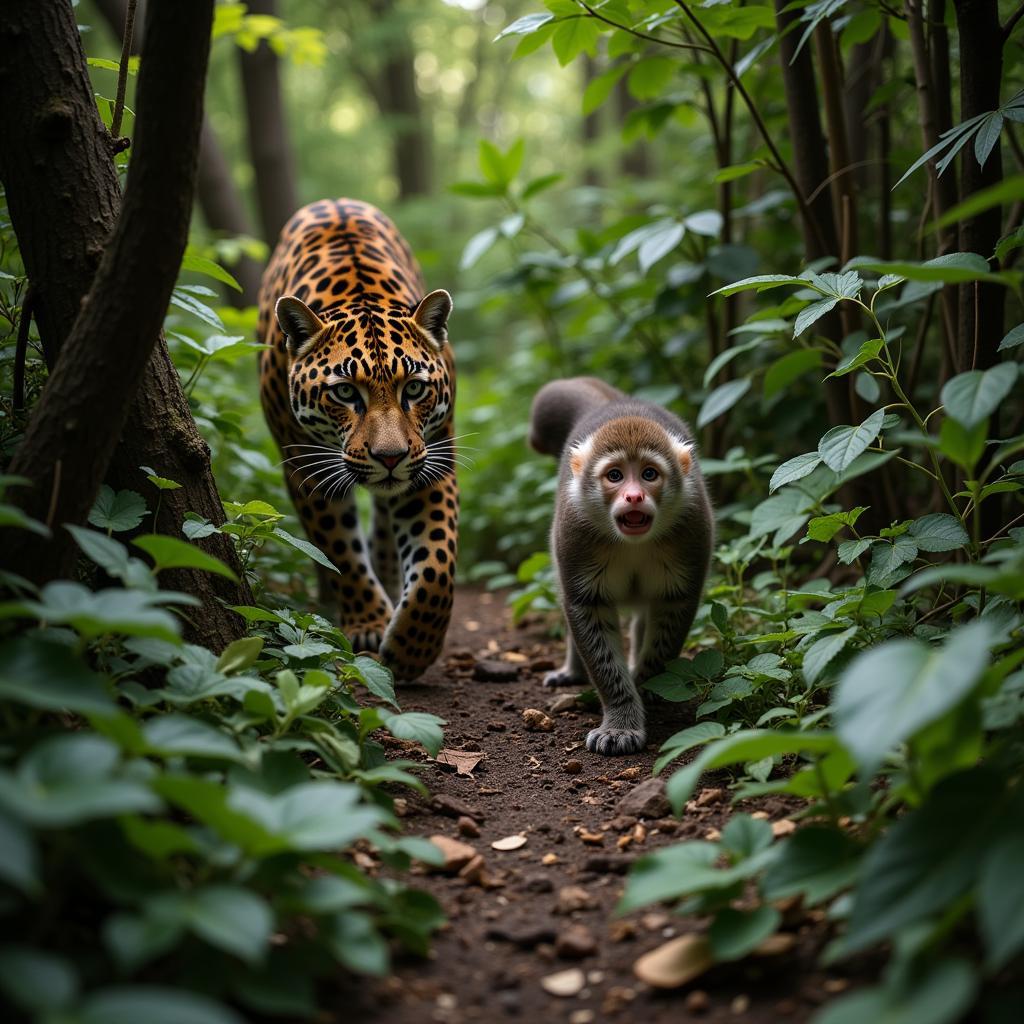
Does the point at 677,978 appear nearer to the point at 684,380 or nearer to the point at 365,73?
the point at 684,380

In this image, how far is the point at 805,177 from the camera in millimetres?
5359

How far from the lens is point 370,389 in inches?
198

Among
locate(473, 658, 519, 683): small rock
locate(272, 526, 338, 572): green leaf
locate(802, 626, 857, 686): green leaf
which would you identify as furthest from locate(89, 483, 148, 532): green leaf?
locate(473, 658, 519, 683): small rock

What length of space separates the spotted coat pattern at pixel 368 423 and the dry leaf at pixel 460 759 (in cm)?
101

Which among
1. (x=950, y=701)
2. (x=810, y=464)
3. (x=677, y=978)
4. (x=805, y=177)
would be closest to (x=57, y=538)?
(x=677, y=978)

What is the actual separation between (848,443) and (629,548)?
1.28m

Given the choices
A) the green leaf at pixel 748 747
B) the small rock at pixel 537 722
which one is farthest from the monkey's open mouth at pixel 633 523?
the green leaf at pixel 748 747

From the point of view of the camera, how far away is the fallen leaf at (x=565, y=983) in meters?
2.56

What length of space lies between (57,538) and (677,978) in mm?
2126

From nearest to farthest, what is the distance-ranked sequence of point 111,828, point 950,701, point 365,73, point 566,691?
point 950,701, point 111,828, point 566,691, point 365,73

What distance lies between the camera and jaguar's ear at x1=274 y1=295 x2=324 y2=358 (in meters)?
5.11

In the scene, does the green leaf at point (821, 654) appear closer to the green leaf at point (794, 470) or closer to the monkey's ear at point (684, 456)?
the green leaf at point (794, 470)

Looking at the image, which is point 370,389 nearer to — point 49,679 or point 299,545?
point 299,545

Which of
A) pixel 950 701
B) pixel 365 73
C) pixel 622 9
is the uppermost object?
pixel 365 73
